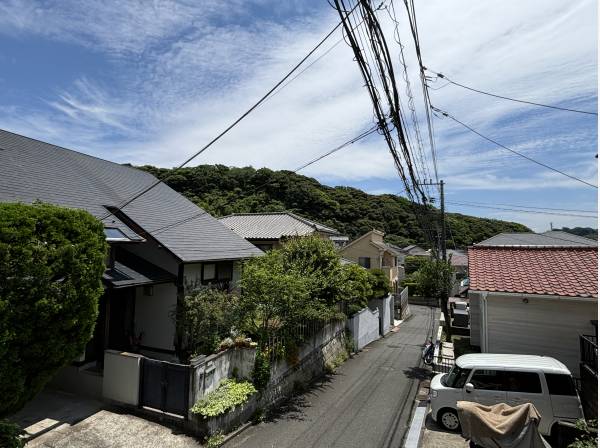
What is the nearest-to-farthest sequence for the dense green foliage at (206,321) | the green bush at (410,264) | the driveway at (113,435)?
the driveway at (113,435) < the dense green foliage at (206,321) < the green bush at (410,264)

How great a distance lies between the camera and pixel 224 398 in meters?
8.84

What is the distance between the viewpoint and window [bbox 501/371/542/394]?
8.77 meters

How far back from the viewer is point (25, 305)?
6.00m

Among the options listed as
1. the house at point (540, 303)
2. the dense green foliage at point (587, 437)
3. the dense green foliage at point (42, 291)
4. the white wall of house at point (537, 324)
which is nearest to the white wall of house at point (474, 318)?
the house at point (540, 303)

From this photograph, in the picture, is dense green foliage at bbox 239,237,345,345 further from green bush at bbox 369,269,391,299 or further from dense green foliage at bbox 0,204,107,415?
green bush at bbox 369,269,391,299

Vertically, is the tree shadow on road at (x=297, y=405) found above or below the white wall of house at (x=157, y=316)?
below

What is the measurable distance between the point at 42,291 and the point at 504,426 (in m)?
8.63

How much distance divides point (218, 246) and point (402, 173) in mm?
7612

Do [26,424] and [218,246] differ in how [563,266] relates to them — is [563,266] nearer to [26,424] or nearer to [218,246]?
[218,246]

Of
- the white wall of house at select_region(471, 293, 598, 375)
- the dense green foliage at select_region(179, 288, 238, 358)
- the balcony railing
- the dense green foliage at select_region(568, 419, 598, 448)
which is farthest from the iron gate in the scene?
the white wall of house at select_region(471, 293, 598, 375)

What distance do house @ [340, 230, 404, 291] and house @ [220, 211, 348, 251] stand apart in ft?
21.4

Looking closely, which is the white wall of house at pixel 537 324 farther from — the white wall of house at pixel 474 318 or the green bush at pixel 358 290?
the green bush at pixel 358 290

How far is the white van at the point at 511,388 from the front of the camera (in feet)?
28.0

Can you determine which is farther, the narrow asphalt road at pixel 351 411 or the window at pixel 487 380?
the window at pixel 487 380
